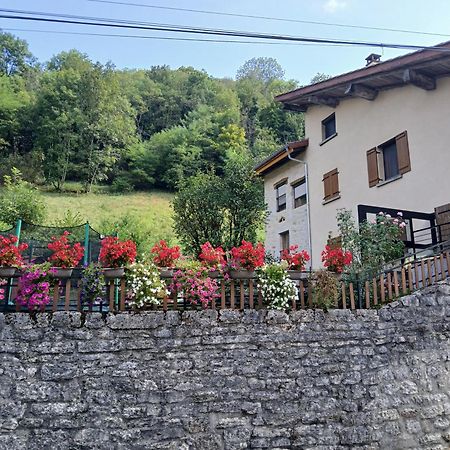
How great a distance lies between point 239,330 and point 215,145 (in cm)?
3450

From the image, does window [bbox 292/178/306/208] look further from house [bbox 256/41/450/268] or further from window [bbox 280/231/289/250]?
window [bbox 280/231/289/250]

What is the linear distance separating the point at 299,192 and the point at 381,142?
4.26 m

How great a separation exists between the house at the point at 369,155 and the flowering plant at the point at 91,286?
246 inches

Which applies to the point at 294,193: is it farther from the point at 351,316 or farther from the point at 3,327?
the point at 3,327

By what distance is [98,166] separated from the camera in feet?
118

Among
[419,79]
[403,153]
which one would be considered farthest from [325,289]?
[419,79]

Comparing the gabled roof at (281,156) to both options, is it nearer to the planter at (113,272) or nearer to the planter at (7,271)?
the planter at (113,272)

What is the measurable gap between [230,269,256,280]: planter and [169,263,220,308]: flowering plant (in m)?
0.25

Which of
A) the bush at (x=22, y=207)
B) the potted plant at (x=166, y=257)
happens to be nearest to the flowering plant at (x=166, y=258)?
the potted plant at (x=166, y=257)

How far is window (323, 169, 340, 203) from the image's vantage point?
44.0 feet

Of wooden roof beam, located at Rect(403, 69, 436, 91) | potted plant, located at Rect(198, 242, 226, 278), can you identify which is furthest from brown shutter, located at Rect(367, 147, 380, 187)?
potted plant, located at Rect(198, 242, 226, 278)

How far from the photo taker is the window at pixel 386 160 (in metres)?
10.9

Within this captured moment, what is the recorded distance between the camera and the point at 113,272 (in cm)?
466

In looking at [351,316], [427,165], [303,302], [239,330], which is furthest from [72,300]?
[427,165]
